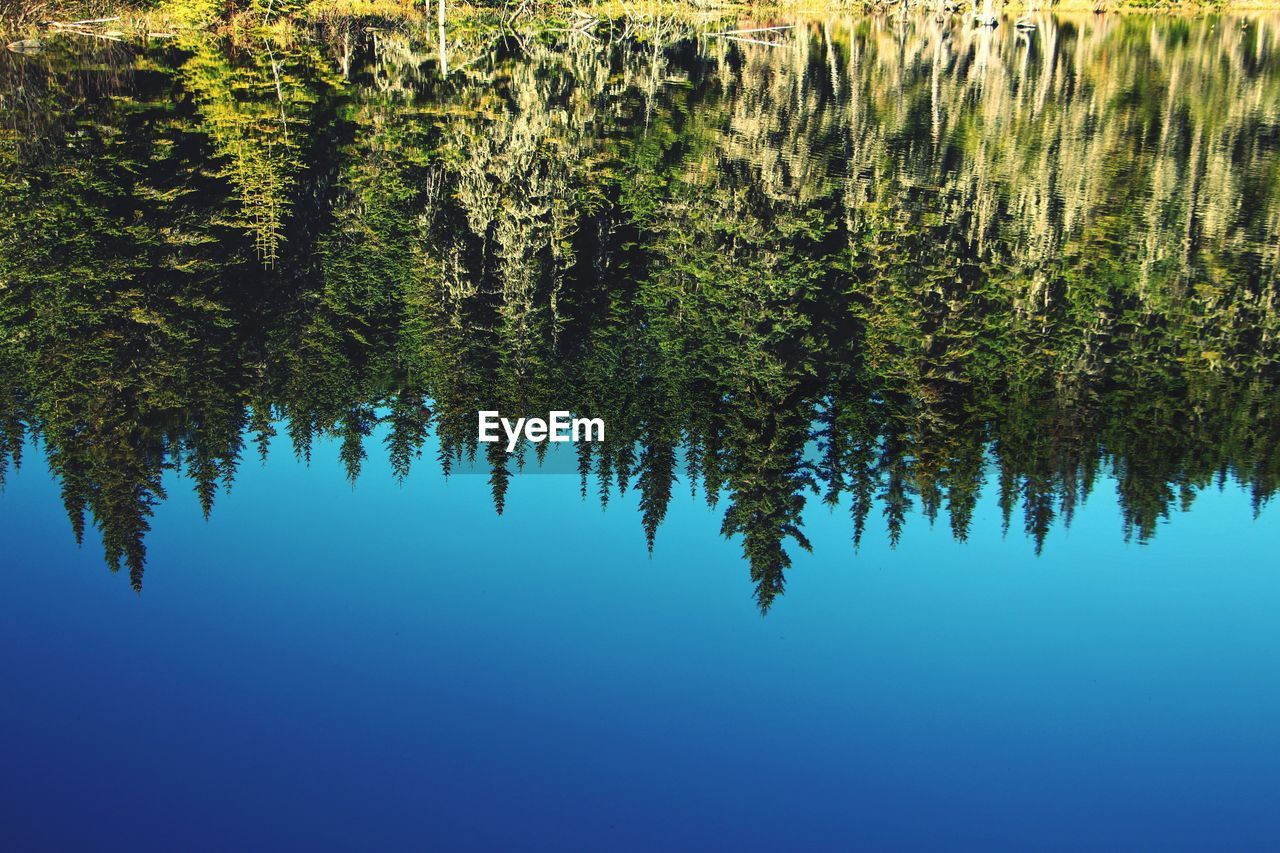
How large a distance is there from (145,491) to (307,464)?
2.07m

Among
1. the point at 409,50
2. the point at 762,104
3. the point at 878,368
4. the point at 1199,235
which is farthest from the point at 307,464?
the point at 409,50

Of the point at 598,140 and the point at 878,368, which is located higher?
the point at 598,140

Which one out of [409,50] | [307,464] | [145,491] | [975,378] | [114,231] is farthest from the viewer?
[409,50]

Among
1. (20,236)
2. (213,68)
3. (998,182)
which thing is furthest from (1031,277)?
(213,68)

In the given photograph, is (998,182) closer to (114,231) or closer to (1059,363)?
(1059,363)

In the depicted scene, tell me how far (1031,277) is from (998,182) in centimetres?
735

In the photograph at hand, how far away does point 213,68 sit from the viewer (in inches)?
1656

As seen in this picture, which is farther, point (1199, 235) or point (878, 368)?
point (1199, 235)

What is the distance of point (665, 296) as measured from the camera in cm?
2117

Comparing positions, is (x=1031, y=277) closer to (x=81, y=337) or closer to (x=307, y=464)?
(x=307, y=464)

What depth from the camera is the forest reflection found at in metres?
15.5

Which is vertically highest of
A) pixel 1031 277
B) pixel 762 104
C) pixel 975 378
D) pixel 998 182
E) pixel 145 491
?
pixel 762 104

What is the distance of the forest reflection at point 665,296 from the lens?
1545 centimetres

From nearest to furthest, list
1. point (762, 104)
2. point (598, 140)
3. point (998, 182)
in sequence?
point (998, 182) < point (598, 140) < point (762, 104)
